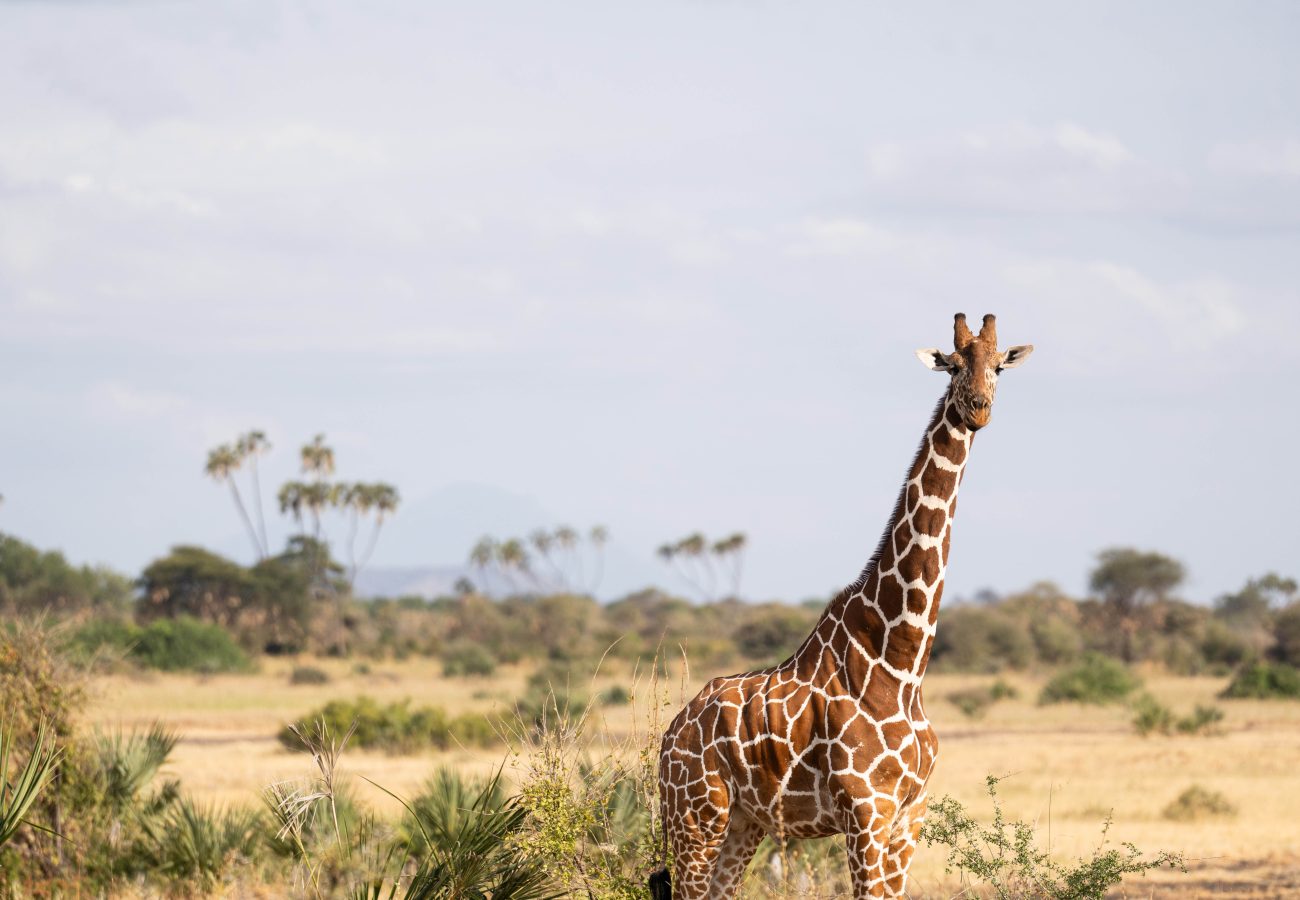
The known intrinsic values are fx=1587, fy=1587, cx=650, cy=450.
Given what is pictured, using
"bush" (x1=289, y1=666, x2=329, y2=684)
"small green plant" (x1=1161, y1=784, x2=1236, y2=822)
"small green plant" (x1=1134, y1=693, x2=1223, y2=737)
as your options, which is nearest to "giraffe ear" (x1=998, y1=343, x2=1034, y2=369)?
"small green plant" (x1=1161, y1=784, x2=1236, y2=822)

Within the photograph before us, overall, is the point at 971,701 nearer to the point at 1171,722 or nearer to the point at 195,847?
the point at 1171,722

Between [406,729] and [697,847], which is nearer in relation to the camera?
[697,847]

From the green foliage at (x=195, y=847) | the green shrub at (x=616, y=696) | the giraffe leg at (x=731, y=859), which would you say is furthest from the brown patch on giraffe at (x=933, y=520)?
the green shrub at (x=616, y=696)

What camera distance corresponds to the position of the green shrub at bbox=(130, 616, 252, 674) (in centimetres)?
5497

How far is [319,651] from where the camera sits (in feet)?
234

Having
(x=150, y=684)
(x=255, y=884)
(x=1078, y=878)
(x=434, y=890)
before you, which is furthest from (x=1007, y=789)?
(x=150, y=684)

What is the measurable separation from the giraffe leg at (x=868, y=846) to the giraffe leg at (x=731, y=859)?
78 cm

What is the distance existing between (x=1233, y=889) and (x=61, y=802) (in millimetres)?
10782

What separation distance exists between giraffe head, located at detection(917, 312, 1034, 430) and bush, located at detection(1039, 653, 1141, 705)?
40.3 m

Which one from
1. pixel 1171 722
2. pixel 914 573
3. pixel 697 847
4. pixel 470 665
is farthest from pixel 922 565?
pixel 470 665

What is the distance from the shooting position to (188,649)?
186 ft

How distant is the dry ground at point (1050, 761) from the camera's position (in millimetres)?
17594

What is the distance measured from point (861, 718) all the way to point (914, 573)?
0.67 m

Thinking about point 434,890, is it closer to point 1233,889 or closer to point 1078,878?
point 1078,878
